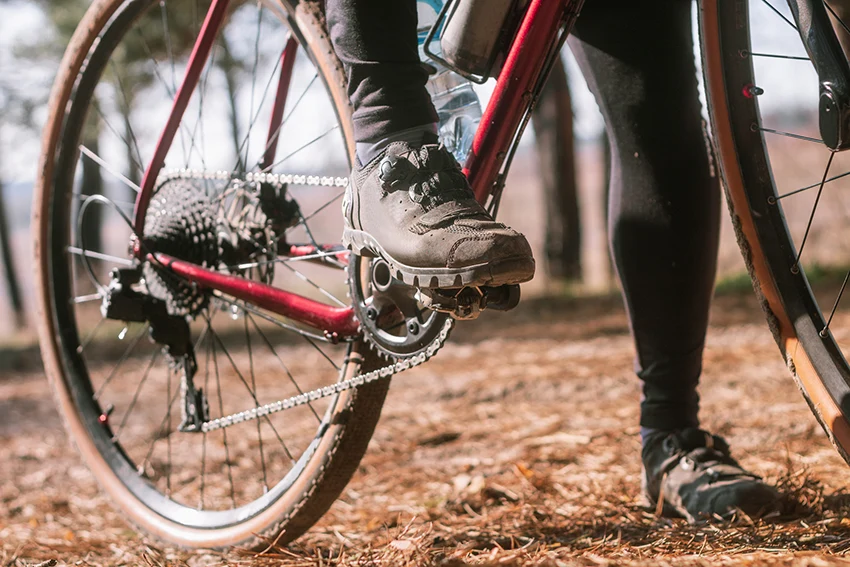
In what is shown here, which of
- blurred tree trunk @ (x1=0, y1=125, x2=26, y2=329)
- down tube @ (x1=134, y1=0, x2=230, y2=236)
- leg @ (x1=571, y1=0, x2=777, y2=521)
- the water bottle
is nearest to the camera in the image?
the water bottle

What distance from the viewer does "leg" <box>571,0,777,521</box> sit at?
Result: 1.32m

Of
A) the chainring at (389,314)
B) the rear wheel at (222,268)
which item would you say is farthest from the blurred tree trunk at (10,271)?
the chainring at (389,314)

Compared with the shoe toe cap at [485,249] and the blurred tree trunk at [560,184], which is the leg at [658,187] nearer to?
the shoe toe cap at [485,249]

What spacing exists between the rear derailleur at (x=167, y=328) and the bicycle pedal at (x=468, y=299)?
0.68 m

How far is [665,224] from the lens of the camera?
1.36m

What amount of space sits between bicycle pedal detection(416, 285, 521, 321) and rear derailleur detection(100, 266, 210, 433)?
2.24 ft

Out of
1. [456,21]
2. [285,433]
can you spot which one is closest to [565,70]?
[285,433]

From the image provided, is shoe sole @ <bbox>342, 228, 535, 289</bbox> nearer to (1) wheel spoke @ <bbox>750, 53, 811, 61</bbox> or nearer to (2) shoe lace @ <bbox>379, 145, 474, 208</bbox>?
(2) shoe lace @ <bbox>379, 145, 474, 208</bbox>

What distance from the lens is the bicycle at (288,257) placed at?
1.09 meters

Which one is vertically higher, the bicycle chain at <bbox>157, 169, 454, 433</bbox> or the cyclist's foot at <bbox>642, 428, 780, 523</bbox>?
the bicycle chain at <bbox>157, 169, 454, 433</bbox>

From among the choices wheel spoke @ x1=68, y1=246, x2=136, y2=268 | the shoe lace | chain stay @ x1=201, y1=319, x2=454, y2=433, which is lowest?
chain stay @ x1=201, y1=319, x2=454, y2=433

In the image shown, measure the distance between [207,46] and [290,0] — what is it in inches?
12.2

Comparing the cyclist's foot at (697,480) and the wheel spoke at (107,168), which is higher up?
the wheel spoke at (107,168)

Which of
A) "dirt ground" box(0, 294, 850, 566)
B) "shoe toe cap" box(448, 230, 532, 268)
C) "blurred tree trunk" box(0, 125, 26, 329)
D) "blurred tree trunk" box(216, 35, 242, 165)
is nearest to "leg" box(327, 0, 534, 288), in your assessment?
"shoe toe cap" box(448, 230, 532, 268)
